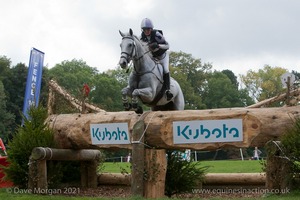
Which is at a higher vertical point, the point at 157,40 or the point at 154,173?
the point at 157,40

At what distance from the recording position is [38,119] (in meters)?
9.82

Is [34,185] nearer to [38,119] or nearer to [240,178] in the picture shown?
[38,119]

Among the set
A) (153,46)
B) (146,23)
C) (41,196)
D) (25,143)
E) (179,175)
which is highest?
(146,23)

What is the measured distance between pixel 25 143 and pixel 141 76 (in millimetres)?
2371

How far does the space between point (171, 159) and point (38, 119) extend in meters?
2.49

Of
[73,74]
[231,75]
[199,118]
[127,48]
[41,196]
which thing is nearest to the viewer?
[199,118]

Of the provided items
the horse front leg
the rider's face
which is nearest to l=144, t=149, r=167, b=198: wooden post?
the horse front leg

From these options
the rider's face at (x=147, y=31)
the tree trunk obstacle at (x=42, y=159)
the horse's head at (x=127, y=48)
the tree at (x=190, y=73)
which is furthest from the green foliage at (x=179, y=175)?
the tree at (x=190, y=73)

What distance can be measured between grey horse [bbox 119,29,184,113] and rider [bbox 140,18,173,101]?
0.32ft

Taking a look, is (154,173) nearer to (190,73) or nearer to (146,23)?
(146,23)

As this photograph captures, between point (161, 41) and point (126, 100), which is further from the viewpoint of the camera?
point (161, 41)

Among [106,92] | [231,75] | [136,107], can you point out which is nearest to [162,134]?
[136,107]

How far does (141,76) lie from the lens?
33.0 ft

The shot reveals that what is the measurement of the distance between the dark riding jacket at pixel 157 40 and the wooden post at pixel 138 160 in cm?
220
